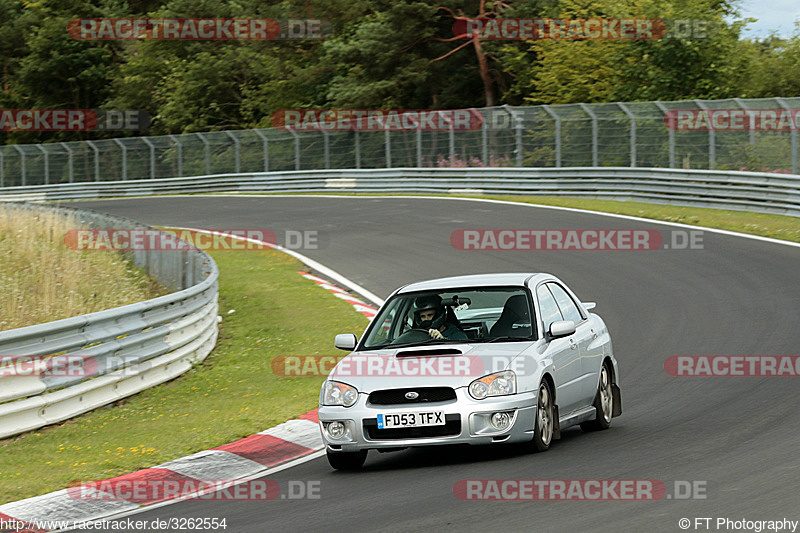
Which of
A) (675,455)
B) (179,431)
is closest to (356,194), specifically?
(179,431)

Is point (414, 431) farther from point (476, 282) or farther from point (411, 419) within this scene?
point (476, 282)

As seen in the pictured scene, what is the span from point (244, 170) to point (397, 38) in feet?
35.4

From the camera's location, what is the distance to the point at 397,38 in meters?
52.0

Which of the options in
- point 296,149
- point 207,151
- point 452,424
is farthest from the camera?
point 207,151

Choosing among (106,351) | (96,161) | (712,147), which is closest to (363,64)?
(96,161)

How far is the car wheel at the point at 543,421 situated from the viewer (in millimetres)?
8758

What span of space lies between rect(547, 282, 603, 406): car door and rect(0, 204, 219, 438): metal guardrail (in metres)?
4.68

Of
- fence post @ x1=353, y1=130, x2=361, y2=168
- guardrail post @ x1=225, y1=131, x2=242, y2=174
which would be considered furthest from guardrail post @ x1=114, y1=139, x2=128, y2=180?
fence post @ x1=353, y1=130, x2=361, y2=168

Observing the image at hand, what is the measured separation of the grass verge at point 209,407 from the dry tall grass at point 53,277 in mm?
1640

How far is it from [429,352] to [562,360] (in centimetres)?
116

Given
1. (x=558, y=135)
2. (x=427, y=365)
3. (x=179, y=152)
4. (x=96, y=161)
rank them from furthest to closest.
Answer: (x=96, y=161) → (x=179, y=152) → (x=558, y=135) → (x=427, y=365)

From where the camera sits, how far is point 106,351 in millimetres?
11930

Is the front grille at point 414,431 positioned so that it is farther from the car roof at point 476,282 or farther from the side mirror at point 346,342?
the car roof at point 476,282

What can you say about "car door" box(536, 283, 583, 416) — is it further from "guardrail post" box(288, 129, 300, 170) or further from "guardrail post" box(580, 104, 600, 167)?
"guardrail post" box(288, 129, 300, 170)
